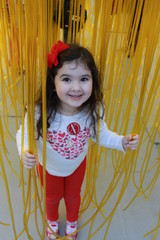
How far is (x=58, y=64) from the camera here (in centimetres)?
73

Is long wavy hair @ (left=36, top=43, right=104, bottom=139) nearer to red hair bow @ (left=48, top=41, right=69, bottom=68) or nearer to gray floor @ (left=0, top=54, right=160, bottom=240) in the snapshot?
red hair bow @ (left=48, top=41, right=69, bottom=68)

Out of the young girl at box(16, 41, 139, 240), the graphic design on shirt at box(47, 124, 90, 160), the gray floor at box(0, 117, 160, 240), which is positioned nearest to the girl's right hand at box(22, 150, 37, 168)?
the young girl at box(16, 41, 139, 240)

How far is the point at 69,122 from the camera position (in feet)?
2.64

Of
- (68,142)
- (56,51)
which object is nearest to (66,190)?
(68,142)

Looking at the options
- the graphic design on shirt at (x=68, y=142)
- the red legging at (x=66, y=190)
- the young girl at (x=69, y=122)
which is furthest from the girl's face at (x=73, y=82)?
the red legging at (x=66, y=190)

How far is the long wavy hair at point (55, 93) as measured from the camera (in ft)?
2.37

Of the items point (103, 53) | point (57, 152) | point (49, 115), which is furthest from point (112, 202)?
point (103, 53)

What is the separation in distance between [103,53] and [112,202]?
76cm

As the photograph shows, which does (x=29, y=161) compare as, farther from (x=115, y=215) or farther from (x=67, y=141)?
(x=115, y=215)

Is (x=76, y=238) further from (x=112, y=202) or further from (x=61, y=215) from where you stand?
(x=112, y=202)

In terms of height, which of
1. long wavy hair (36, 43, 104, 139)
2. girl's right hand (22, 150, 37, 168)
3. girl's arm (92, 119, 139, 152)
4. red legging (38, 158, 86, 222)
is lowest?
red legging (38, 158, 86, 222)

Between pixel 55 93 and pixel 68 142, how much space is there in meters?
0.16

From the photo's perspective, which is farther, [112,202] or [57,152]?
[112,202]

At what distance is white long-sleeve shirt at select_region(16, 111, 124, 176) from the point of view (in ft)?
2.64
